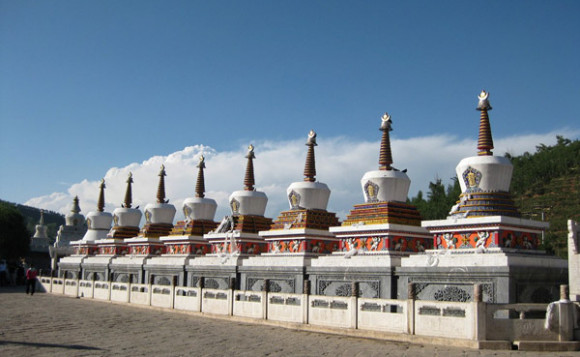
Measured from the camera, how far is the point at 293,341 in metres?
14.1

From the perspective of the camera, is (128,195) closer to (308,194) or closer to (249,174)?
(249,174)

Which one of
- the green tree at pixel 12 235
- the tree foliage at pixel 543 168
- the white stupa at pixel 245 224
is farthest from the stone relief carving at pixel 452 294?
the tree foliage at pixel 543 168

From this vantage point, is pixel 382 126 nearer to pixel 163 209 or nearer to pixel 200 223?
pixel 200 223

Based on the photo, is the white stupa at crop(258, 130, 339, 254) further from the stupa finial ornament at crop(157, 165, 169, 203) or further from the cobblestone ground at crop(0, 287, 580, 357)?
the stupa finial ornament at crop(157, 165, 169, 203)

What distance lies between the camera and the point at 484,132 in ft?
63.2

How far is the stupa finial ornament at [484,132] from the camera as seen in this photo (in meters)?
19.2

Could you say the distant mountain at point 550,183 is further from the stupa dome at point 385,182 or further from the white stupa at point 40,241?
the white stupa at point 40,241

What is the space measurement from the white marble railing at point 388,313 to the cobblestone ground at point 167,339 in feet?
1.78

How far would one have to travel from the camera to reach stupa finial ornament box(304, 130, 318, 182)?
25.3m

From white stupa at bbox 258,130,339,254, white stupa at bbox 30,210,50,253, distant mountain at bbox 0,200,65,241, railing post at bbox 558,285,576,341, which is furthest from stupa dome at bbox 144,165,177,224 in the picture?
distant mountain at bbox 0,200,65,241

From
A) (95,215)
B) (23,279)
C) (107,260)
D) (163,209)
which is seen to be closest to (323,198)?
(163,209)

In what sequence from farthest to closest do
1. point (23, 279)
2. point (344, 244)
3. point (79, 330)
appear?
point (23, 279), point (344, 244), point (79, 330)

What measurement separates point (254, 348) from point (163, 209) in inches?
918

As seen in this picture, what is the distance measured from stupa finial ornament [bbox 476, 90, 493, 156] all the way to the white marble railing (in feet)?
18.6
